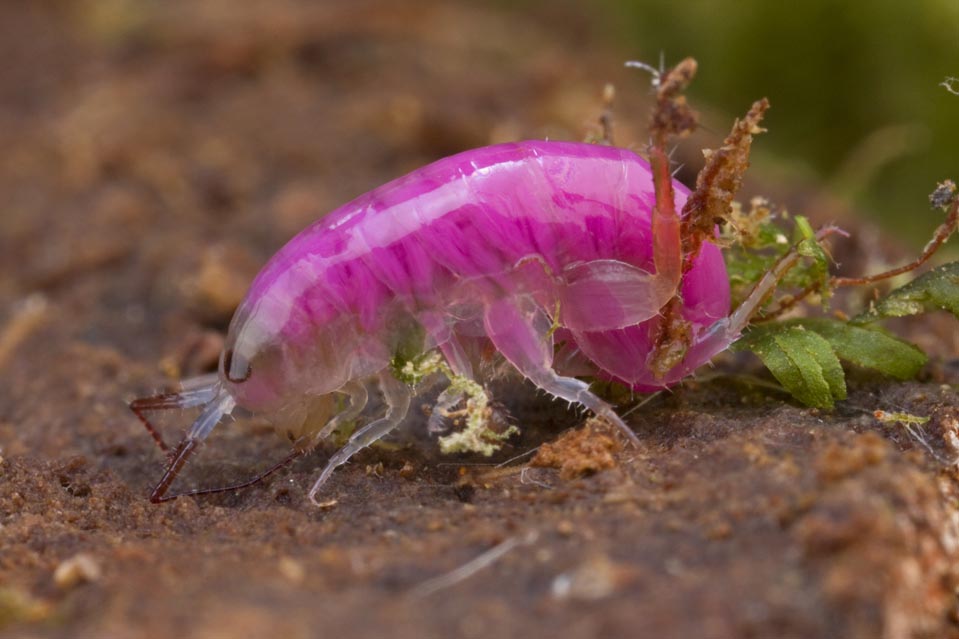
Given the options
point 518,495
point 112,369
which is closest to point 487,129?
point 112,369

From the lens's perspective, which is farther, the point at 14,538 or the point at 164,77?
the point at 164,77

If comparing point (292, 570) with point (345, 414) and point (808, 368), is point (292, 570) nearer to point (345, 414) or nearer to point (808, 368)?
point (345, 414)

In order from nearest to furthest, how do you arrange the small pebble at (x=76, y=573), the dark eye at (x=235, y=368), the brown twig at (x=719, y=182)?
the small pebble at (x=76, y=573) → the brown twig at (x=719, y=182) → the dark eye at (x=235, y=368)

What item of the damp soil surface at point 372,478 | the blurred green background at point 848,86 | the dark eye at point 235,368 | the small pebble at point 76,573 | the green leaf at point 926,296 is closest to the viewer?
the damp soil surface at point 372,478

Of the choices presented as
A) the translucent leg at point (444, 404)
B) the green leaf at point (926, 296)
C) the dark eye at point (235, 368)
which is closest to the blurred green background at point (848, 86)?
the green leaf at point (926, 296)

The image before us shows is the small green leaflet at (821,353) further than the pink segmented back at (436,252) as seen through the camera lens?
Yes

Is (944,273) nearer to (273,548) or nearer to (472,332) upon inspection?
(472,332)

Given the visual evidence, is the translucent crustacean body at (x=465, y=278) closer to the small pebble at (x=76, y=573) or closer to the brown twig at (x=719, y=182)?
the brown twig at (x=719, y=182)

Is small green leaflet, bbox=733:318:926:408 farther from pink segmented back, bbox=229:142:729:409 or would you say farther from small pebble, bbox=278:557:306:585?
small pebble, bbox=278:557:306:585

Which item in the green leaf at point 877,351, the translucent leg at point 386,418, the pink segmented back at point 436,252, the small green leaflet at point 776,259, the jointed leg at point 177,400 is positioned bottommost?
the green leaf at point 877,351
